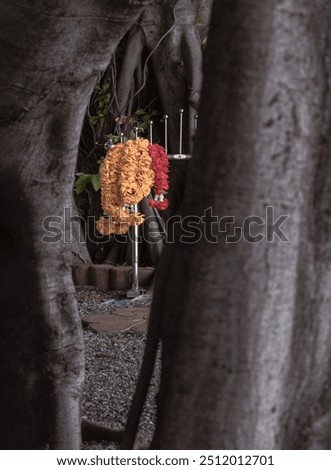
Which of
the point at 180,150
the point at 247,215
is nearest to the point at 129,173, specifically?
the point at 180,150

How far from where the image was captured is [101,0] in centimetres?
273

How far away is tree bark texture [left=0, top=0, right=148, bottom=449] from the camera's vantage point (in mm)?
2760

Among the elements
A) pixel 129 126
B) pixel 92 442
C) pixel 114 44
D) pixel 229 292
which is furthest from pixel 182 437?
pixel 129 126

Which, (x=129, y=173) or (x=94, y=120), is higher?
(x=94, y=120)

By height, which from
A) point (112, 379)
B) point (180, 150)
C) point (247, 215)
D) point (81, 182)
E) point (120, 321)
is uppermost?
point (180, 150)

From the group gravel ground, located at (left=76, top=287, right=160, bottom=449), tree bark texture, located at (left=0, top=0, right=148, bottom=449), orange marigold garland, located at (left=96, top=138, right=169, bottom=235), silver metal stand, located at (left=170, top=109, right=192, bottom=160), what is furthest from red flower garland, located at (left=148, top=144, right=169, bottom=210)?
tree bark texture, located at (left=0, top=0, right=148, bottom=449)

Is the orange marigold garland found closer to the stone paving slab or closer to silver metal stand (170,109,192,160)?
silver metal stand (170,109,192,160)

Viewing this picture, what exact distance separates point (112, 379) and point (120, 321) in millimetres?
1544

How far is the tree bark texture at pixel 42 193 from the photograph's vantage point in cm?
A: 276

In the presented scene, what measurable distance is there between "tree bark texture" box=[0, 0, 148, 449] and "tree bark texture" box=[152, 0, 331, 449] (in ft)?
2.15

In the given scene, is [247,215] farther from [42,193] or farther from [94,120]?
[94,120]

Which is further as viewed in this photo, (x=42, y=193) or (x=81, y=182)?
(x=81, y=182)

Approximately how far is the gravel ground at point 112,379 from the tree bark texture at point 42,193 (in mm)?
440

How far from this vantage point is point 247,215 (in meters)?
2.24
